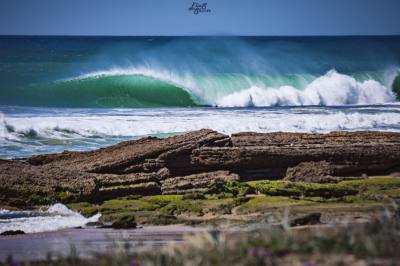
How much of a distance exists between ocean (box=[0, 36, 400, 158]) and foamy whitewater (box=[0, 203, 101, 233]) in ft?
21.1

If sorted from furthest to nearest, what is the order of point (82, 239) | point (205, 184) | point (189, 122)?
point (189, 122), point (205, 184), point (82, 239)

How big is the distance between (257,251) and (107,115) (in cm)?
2208

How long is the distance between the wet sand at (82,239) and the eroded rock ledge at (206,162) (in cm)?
257

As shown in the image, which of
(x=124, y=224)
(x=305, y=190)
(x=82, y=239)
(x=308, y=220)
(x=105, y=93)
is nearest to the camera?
(x=82, y=239)

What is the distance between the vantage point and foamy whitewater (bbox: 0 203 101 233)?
11805 mm

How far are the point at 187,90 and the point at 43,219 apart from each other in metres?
27.2

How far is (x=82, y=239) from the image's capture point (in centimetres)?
1077

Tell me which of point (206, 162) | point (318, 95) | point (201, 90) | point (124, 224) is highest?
point (201, 90)

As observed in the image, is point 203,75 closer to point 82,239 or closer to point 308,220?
point 308,220

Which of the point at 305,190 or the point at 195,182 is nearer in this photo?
the point at 305,190

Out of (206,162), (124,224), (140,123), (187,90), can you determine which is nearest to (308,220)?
(124,224)

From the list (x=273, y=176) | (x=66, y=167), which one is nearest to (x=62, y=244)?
(x=66, y=167)

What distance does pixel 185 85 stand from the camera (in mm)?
40250

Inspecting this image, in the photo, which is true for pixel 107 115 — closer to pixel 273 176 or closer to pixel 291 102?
pixel 291 102
